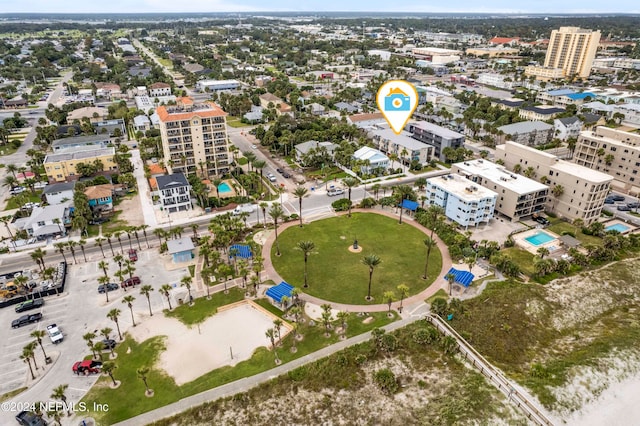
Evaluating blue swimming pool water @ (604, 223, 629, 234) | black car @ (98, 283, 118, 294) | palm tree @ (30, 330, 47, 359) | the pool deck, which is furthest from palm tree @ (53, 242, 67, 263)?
blue swimming pool water @ (604, 223, 629, 234)

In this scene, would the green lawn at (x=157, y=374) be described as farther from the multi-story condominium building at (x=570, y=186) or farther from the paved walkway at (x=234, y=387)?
the multi-story condominium building at (x=570, y=186)

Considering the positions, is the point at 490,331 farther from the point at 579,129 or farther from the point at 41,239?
the point at 579,129

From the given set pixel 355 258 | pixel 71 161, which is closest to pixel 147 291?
pixel 355 258

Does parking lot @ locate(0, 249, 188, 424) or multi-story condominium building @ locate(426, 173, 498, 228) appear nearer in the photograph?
parking lot @ locate(0, 249, 188, 424)

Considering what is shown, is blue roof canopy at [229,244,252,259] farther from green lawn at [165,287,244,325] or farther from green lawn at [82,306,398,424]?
green lawn at [82,306,398,424]

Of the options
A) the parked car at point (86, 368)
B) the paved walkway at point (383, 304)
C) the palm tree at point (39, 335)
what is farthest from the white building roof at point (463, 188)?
the palm tree at point (39, 335)

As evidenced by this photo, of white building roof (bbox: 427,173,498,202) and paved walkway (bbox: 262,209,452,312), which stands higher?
white building roof (bbox: 427,173,498,202)
